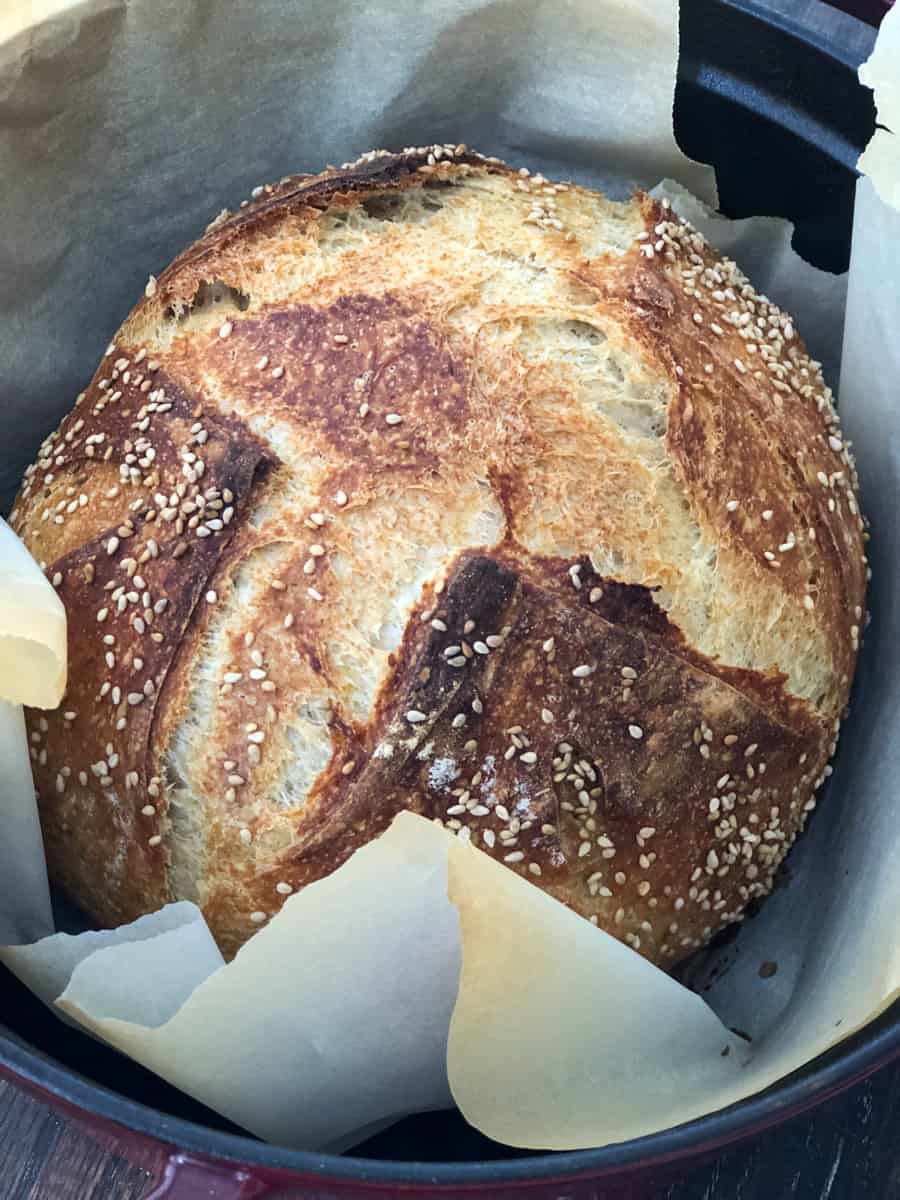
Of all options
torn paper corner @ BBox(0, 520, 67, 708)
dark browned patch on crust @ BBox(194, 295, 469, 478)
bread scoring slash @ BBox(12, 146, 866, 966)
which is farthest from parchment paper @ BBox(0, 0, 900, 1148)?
dark browned patch on crust @ BBox(194, 295, 469, 478)

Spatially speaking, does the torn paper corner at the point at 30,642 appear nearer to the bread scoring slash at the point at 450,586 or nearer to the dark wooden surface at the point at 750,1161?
the bread scoring slash at the point at 450,586

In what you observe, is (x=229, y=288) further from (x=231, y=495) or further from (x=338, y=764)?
(x=338, y=764)

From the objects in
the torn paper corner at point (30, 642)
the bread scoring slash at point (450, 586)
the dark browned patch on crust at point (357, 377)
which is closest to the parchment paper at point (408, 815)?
the torn paper corner at point (30, 642)

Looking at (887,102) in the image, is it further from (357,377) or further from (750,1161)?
(750,1161)

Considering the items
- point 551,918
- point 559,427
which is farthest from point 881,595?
point 551,918

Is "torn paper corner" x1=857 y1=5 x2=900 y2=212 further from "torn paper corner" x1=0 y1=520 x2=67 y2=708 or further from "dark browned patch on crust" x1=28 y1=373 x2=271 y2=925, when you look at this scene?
"torn paper corner" x1=0 y1=520 x2=67 y2=708
